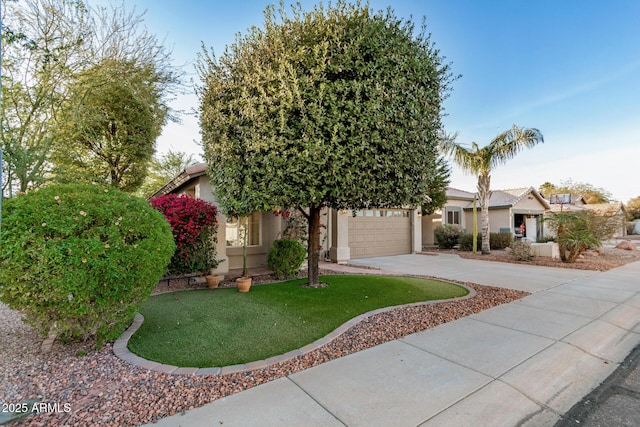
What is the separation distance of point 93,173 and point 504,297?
16.5 m

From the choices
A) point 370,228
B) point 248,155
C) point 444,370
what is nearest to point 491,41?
point 370,228

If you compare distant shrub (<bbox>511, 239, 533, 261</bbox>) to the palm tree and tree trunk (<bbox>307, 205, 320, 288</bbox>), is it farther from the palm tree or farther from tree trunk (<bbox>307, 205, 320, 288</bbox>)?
tree trunk (<bbox>307, 205, 320, 288</bbox>)

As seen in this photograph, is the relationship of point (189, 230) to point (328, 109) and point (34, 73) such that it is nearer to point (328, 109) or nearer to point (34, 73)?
point (328, 109)

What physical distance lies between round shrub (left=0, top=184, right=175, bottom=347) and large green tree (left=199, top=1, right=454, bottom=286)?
7.25 ft

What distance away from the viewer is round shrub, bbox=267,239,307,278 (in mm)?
7727

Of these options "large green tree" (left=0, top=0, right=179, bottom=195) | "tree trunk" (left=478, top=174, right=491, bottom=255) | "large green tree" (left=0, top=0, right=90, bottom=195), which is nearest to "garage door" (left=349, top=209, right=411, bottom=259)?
"tree trunk" (left=478, top=174, right=491, bottom=255)

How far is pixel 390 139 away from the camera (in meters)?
5.15

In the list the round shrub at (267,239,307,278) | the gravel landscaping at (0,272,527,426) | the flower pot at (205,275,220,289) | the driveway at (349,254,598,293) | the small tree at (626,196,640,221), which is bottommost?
the driveway at (349,254,598,293)

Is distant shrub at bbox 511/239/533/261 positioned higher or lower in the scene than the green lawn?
higher

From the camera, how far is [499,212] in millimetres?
18859

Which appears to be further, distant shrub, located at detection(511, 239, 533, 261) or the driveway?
distant shrub, located at detection(511, 239, 533, 261)

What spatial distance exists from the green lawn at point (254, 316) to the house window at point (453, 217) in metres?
12.7

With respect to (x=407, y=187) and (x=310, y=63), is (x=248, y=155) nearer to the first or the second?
(x=310, y=63)

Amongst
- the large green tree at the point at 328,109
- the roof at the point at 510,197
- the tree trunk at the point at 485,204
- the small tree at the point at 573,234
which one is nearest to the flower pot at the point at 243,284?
the large green tree at the point at 328,109
